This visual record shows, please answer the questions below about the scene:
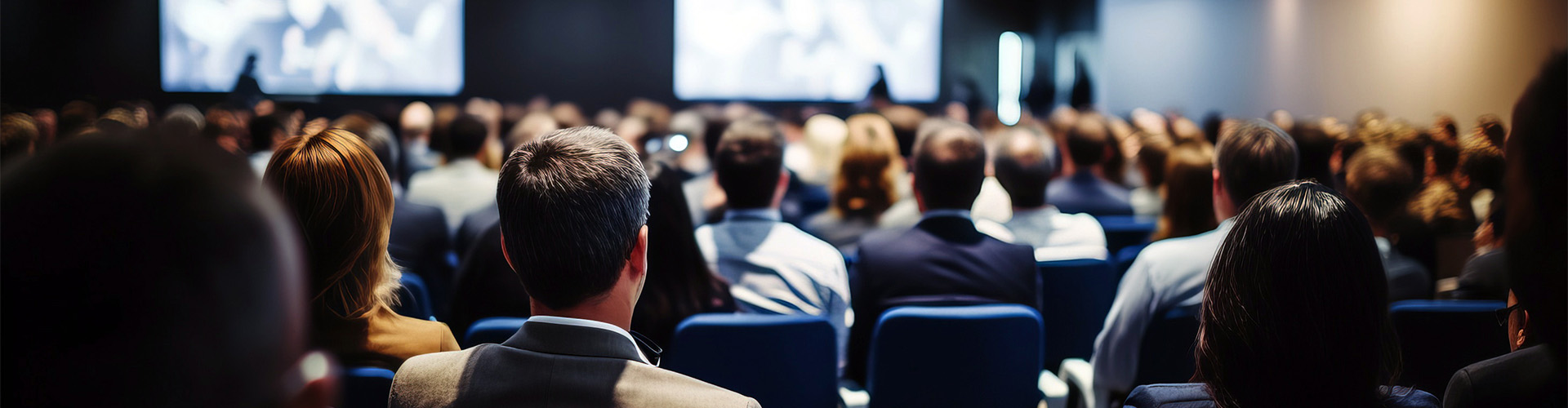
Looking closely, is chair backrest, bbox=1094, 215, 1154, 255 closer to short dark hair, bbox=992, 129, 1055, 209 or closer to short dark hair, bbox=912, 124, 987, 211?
short dark hair, bbox=992, 129, 1055, 209

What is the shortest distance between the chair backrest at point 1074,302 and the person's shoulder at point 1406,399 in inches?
75.0


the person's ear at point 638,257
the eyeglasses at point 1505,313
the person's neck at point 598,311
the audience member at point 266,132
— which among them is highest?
the audience member at point 266,132

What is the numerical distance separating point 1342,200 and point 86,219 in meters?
1.24

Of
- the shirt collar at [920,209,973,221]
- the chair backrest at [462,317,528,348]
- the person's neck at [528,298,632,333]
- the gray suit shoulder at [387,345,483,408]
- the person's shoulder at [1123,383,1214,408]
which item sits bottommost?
the chair backrest at [462,317,528,348]

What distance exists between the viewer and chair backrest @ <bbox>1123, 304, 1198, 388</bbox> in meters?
2.37

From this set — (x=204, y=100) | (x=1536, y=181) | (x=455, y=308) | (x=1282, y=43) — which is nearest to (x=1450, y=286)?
(x=1536, y=181)

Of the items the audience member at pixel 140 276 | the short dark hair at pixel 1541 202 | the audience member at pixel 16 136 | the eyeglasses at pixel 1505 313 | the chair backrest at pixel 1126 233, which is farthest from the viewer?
the chair backrest at pixel 1126 233

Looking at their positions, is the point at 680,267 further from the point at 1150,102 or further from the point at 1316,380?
the point at 1150,102

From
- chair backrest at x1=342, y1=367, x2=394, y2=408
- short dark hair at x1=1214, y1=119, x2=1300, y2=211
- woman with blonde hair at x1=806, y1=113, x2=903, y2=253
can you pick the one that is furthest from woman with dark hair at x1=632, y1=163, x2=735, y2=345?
woman with blonde hair at x1=806, y1=113, x2=903, y2=253

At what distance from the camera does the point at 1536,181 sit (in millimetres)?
860

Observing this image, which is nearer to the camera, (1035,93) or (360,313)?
(360,313)

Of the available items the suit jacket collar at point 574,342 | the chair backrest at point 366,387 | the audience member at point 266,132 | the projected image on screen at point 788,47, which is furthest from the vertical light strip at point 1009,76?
the suit jacket collar at point 574,342

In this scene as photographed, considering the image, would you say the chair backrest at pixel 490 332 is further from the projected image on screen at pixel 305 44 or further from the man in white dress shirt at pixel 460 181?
the projected image on screen at pixel 305 44

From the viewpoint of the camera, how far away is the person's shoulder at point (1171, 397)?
1224 millimetres
